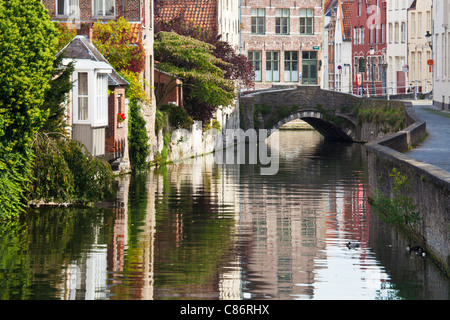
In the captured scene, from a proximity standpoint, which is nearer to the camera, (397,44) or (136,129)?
(136,129)

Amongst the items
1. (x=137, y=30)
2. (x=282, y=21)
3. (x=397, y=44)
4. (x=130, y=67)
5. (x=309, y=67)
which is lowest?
(x=130, y=67)

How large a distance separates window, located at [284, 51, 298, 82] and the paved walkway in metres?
42.2

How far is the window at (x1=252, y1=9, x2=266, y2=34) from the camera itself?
90.8 metres

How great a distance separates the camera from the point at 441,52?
1994 inches

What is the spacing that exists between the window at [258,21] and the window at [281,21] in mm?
1088

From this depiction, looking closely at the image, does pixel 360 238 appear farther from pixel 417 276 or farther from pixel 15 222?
pixel 15 222

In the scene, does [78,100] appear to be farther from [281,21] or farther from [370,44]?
[281,21]

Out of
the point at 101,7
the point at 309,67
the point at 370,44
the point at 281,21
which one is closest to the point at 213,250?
the point at 101,7

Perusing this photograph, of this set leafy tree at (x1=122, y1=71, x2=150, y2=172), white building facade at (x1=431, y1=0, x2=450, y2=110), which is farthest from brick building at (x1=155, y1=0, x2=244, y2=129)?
leafy tree at (x1=122, y1=71, x2=150, y2=172)

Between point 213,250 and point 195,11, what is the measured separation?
4438 cm

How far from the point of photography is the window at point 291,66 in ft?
294

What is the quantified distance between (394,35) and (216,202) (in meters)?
52.5

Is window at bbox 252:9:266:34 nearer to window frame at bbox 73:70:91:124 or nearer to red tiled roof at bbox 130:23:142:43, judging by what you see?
red tiled roof at bbox 130:23:142:43
